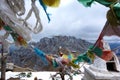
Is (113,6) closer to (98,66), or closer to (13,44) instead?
(13,44)

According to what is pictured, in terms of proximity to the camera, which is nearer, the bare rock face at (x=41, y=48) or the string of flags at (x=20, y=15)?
the string of flags at (x=20, y=15)

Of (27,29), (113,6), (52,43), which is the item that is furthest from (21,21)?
(52,43)

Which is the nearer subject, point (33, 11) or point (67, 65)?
point (33, 11)

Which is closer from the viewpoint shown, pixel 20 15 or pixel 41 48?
pixel 20 15

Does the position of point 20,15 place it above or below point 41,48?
below

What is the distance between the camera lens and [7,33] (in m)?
2.22

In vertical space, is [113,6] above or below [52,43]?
below

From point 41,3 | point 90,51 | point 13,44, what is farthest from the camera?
point 90,51

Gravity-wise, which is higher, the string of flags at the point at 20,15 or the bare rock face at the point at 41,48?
the bare rock face at the point at 41,48

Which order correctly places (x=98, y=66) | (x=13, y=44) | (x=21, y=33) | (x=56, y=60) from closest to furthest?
(x=21, y=33), (x=13, y=44), (x=56, y=60), (x=98, y=66)

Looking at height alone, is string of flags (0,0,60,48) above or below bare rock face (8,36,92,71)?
below

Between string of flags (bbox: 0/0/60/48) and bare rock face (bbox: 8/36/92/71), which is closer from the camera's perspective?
string of flags (bbox: 0/0/60/48)

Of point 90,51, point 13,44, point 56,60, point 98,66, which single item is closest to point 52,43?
point 98,66

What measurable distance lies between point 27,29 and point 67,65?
12.4ft
